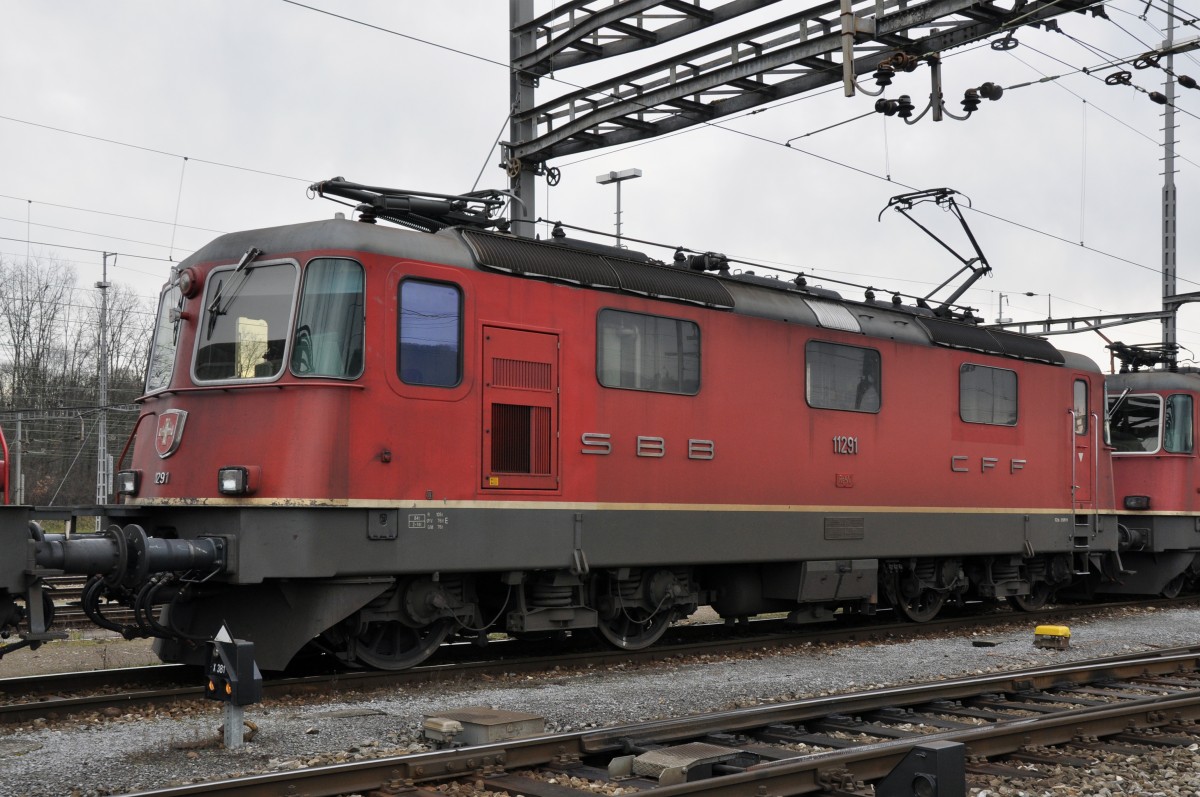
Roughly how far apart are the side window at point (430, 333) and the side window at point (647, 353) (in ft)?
5.53

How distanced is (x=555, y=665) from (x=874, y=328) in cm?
606

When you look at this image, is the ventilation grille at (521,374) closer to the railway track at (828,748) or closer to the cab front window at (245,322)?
the cab front window at (245,322)

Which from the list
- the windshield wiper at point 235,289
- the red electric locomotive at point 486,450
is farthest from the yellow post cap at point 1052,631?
the windshield wiper at point 235,289

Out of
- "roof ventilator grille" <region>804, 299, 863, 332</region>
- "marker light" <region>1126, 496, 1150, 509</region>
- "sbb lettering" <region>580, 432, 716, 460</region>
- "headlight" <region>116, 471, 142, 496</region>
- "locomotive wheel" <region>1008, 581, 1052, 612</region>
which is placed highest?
"roof ventilator grille" <region>804, 299, 863, 332</region>

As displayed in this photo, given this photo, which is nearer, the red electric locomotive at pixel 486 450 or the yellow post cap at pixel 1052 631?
the red electric locomotive at pixel 486 450

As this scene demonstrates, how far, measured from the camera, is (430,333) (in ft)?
32.9

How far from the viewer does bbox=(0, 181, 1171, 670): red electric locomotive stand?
9.27 metres

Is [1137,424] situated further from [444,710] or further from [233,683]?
[233,683]

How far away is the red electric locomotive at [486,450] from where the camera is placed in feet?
30.4

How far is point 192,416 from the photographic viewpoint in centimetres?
979

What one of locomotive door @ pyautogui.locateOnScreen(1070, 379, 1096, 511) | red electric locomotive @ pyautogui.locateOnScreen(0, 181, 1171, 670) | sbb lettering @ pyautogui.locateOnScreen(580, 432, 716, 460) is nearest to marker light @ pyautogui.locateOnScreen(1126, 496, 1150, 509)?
locomotive door @ pyautogui.locateOnScreen(1070, 379, 1096, 511)

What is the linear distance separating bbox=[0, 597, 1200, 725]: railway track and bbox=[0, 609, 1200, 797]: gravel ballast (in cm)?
16

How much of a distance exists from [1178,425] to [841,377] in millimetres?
8899

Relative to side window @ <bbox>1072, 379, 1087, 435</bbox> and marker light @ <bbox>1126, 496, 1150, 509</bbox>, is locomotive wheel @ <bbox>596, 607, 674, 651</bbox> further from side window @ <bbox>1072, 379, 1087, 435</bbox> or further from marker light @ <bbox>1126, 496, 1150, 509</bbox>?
marker light @ <bbox>1126, 496, 1150, 509</bbox>
